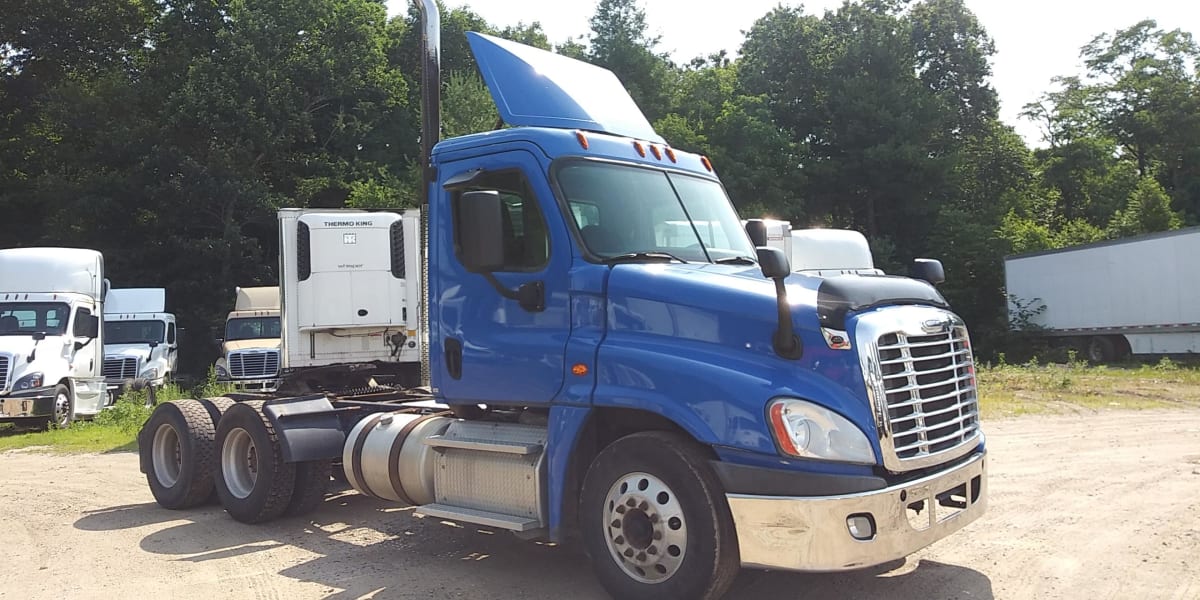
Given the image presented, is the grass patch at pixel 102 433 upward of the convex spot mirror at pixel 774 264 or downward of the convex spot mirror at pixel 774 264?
downward

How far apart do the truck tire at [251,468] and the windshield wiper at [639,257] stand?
3.78 metres

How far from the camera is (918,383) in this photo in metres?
4.89

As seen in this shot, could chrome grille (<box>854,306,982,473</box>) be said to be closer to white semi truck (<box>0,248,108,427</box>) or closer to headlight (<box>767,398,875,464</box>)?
headlight (<box>767,398,875,464</box>)

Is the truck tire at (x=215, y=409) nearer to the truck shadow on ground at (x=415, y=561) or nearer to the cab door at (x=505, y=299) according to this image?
the truck shadow on ground at (x=415, y=561)

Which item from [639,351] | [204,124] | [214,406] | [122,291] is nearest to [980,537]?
[639,351]

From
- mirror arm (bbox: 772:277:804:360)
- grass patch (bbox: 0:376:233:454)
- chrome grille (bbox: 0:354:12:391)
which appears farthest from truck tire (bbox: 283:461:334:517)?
chrome grille (bbox: 0:354:12:391)

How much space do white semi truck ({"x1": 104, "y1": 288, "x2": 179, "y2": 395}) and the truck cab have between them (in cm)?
241

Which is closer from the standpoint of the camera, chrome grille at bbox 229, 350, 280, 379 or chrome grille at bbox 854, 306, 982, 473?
chrome grille at bbox 854, 306, 982, 473

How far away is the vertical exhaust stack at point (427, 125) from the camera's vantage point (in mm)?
6496

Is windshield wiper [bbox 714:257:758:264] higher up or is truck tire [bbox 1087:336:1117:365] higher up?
windshield wiper [bbox 714:257:758:264]

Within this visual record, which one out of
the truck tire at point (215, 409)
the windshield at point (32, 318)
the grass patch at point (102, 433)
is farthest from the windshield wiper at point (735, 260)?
the windshield at point (32, 318)

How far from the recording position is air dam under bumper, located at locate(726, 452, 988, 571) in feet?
14.7

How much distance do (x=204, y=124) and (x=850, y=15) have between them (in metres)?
32.1

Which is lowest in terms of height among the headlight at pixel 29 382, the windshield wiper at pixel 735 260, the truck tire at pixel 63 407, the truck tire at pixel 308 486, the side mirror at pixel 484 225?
the truck tire at pixel 308 486
